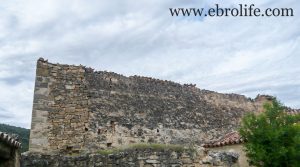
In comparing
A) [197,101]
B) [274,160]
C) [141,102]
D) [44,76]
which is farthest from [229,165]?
[197,101]

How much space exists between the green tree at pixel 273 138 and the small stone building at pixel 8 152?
5787mm

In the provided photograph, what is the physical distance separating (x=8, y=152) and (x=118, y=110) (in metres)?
10.00

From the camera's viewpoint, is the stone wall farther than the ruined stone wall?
No

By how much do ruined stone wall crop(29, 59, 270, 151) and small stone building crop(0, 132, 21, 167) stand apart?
4.29 m

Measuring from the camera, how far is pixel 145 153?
888cm

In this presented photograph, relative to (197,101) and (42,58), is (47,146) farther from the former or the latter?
(197,101)

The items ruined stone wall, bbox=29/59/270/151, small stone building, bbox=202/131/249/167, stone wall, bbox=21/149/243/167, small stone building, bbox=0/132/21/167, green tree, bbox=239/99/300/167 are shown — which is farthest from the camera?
ruined stone wall, bbox=29/59/270/151

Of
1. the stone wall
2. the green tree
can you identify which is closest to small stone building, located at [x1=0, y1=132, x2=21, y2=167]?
the stone wall

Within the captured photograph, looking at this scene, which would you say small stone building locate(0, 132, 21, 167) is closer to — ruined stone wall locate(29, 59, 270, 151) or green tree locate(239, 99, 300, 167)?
ruined stone wall locate(29, 59, 270, 151)

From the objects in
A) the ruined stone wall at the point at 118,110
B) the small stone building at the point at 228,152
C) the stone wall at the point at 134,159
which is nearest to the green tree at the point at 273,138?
the small stone building at the point at 228,152

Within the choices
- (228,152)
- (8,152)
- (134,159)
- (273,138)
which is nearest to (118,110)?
(228,152)

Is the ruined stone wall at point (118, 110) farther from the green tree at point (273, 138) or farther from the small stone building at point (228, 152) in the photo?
the green tree at point (273, 138)

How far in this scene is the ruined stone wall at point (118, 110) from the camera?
1347cm

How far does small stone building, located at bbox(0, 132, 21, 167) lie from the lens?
7.46 m
